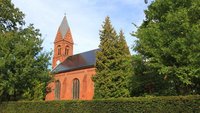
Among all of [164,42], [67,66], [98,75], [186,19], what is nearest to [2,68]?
[98,75]

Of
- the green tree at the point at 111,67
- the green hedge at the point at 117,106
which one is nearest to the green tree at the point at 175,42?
the green hedge at the point at 117,106

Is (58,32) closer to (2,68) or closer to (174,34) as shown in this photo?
(2,68)

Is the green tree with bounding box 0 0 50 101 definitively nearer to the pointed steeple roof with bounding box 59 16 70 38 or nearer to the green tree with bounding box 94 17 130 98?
the green tree with bounding box 94 17 130 98

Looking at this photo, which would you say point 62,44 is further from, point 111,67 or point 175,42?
point 175,42

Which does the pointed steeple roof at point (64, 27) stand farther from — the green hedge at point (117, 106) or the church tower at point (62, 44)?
the green hedge at point (117, 106)

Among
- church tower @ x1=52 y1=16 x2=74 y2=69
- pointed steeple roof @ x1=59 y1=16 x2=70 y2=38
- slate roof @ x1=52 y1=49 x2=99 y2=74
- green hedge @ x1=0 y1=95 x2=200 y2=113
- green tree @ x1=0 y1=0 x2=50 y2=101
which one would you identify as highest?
pointed steeple roof @ x1=59 y1=16 x2=70 y2=38

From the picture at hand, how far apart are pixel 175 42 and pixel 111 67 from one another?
504 inches

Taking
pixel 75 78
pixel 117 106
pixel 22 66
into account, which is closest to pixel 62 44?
pixel 75 78

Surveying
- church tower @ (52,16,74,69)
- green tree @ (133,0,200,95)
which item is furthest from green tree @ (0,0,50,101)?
church tower @ (52,16,74,69)

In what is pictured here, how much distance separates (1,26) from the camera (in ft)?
102

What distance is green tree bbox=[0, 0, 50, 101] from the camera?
26.5 meters

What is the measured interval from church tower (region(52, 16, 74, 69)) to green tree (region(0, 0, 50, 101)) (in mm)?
45898

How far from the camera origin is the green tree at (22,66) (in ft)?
86.9

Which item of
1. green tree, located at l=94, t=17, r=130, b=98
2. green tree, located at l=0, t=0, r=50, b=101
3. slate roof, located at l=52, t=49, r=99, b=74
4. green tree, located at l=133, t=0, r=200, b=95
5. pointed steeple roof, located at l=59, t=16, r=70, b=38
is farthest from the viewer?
pointed steeple roof, located at l=59, t=16, r=70, b=38
